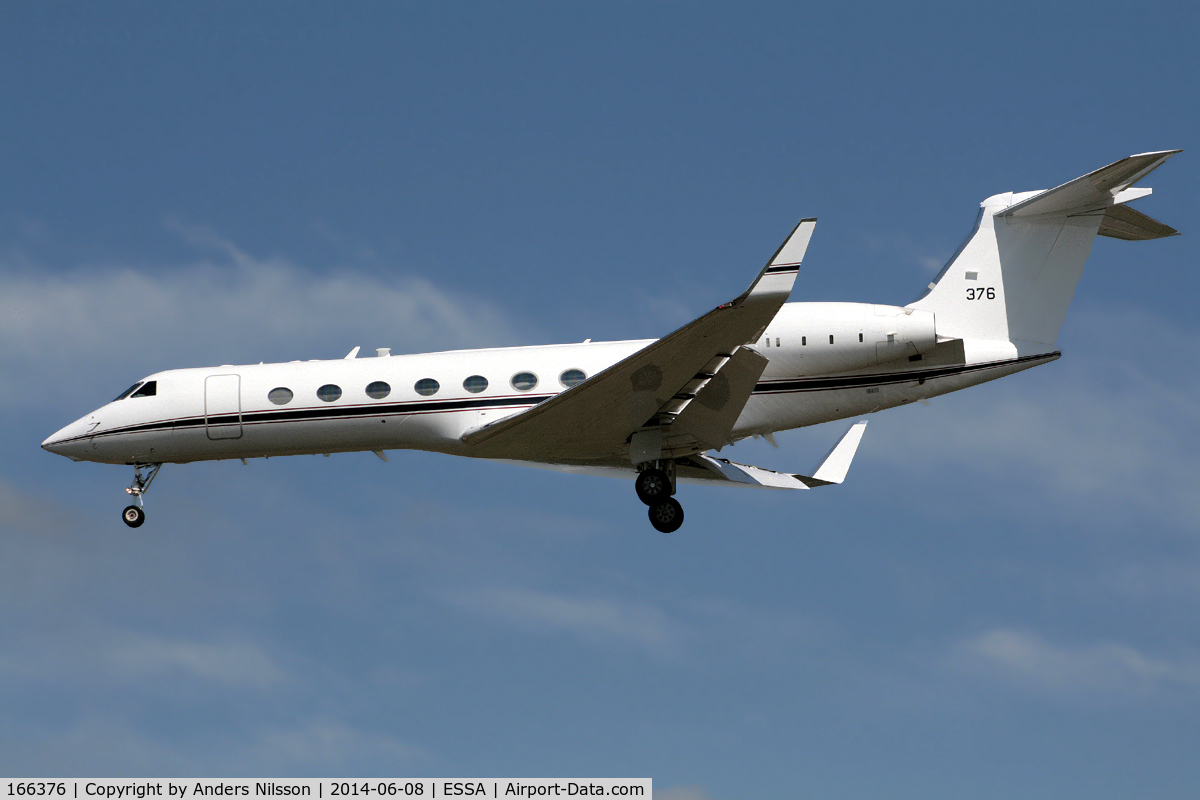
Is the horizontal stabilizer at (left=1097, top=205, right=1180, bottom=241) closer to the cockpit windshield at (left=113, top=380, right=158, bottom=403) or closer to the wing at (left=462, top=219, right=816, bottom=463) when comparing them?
the wing at (left=462, top=219, right=816, bottom=463)

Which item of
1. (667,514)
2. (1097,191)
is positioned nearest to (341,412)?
(667,514)

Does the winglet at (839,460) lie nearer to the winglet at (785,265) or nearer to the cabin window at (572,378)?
the cabin window at (572,378)

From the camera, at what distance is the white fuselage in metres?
19.5

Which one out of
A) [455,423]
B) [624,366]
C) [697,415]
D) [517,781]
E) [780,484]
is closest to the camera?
[517,781]

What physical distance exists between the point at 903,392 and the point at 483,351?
21.6 feet

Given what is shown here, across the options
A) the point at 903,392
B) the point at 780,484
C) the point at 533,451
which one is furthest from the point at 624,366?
the point at 780,484

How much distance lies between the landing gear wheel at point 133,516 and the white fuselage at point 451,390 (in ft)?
2.65

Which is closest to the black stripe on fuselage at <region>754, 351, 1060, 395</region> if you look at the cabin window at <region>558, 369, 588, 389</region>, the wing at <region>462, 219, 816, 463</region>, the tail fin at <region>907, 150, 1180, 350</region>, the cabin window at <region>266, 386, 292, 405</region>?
the tail fin at <region>907, 150, 1180, 350</region>

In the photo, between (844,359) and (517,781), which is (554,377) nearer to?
(844,359)

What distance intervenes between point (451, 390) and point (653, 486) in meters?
3.49

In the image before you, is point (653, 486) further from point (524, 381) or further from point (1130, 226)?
point (1130, 226)

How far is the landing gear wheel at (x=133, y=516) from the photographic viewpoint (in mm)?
21547

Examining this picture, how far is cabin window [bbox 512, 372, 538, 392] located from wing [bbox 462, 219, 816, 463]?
921 mm

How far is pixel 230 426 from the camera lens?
21.0 meters
